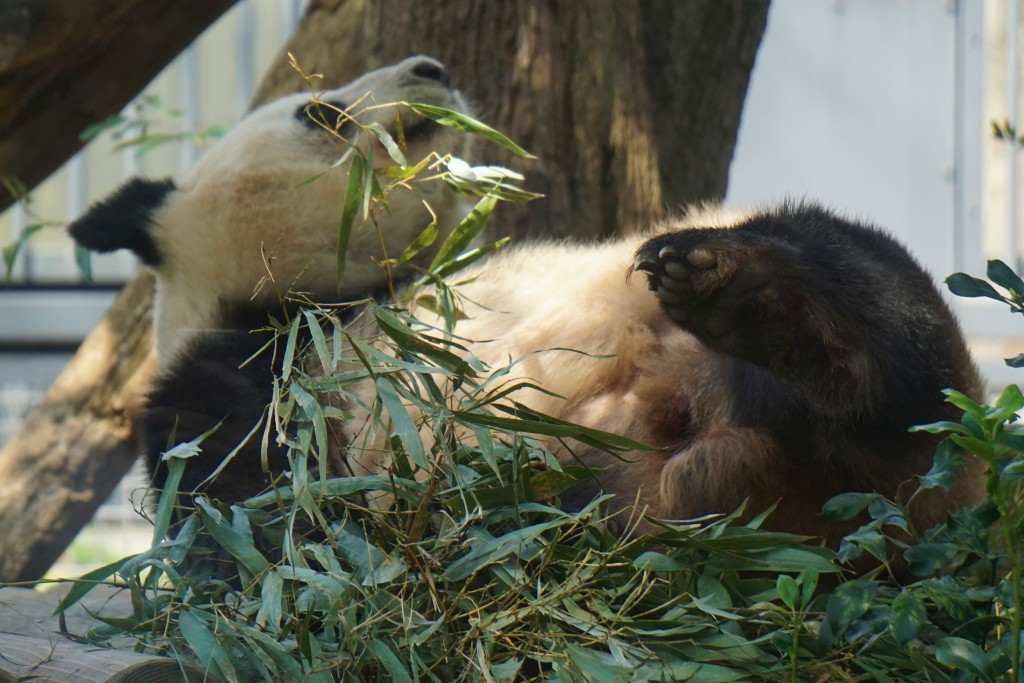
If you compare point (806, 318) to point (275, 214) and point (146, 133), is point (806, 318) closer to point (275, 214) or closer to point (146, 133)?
point (275, 214)

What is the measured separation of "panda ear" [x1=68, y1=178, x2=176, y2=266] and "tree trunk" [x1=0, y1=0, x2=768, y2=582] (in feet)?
2.47

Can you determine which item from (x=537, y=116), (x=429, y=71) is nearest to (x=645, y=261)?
(x=429, y=71)

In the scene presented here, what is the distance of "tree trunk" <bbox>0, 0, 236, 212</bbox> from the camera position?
2713 mm

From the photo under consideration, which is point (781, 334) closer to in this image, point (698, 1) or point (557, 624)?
point (557, 624)

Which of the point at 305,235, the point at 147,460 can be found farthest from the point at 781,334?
the point at 147,460

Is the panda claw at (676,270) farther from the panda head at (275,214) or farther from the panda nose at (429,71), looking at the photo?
the panda nose at (429,71)

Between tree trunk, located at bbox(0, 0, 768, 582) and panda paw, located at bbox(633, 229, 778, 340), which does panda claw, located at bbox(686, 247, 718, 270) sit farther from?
tree trunk, located at bbox(0, 0, 768, 582)

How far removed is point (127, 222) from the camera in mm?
2381

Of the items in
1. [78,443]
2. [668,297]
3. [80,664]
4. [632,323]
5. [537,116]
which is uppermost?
[537,116]

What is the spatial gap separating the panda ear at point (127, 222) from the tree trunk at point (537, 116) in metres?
0.75

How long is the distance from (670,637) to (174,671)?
58 centimetres

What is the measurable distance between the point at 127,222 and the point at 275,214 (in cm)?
37

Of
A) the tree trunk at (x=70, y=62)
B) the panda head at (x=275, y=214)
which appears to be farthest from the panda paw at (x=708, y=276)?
the tree trunk at (x=70, y=62)

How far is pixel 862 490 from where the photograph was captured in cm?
156
